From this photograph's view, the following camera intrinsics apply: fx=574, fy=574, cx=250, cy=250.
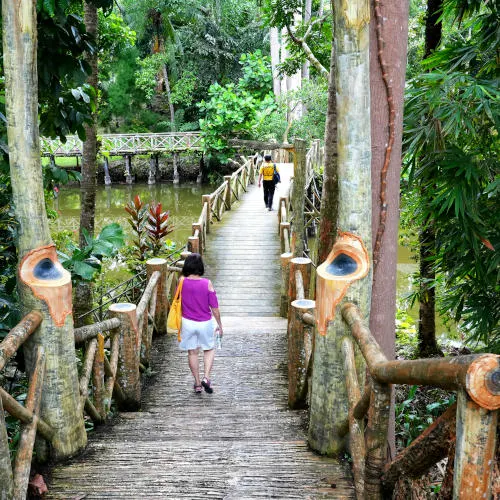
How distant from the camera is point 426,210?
5000 mm

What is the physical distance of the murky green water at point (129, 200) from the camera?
68.7ft

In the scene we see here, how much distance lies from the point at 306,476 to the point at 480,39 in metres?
4.09

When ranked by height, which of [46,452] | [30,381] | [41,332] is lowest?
[46,452]

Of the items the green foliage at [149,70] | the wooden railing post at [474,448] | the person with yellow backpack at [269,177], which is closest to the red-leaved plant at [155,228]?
the person with yellow backpack at [269,177]

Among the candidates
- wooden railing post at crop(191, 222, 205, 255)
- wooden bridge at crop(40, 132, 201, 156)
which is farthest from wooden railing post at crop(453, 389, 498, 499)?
wooden bridge at crop(40, 132, 201, 156)

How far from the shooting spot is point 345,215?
3.09 metres

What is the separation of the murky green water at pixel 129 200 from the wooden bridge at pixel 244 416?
45.1 ft

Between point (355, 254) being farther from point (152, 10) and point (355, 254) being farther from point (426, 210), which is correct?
point (152, 10)

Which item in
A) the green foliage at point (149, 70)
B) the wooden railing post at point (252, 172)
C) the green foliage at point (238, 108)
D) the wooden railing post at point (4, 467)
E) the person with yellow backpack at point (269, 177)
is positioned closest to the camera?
the wooden railing post at point (4, 467)

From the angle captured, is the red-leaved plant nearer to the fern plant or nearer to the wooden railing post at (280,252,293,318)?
the fern plant

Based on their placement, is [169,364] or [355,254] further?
[169,364]

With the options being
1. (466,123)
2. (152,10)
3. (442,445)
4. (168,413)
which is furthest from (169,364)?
(152,10)

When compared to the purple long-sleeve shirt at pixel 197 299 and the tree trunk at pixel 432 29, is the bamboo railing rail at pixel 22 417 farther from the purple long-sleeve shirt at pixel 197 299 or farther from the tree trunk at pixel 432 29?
the tree trunk at pixel 432 29

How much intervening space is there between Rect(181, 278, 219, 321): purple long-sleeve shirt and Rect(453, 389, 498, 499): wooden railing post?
316cm
